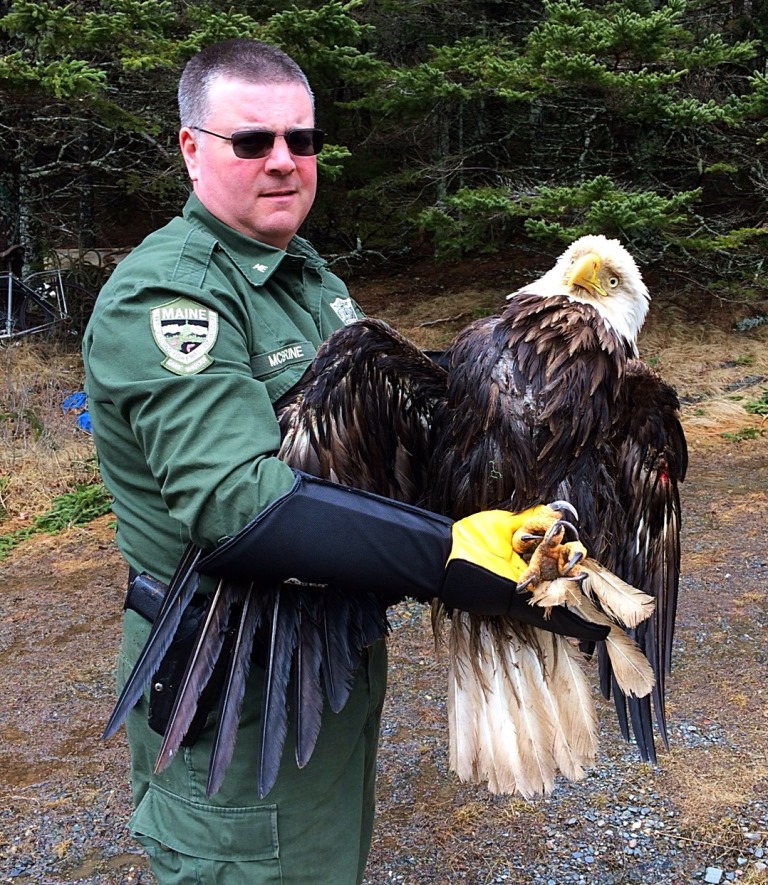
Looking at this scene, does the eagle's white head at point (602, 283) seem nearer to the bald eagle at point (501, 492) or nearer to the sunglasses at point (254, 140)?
the bald eagle at point (501, 492)

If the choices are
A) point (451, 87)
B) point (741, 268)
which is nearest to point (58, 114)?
point (451, 87)

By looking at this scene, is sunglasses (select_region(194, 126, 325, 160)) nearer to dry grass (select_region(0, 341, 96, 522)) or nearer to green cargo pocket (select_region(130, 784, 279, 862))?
green cargo pocket (select_region(130, 784, 279, 862))

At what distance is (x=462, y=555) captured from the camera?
162cm

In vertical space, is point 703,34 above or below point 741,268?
above

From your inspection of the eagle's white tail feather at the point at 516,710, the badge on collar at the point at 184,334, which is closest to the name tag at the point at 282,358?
the badge on collar at the point at 184,334

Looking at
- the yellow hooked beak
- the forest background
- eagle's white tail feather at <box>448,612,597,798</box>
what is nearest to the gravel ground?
eagle's white tail feather at <box>448,612,597,798</box>

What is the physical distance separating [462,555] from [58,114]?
28.7ft

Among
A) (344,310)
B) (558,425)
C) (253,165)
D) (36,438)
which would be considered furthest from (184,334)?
(36,438)

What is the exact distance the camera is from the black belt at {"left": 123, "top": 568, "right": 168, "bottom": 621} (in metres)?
1.78

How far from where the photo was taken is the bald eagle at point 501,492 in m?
1.70

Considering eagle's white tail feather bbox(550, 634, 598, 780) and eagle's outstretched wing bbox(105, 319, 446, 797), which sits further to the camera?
eagle's white tail feather bbox(550, 634, 598, 780)

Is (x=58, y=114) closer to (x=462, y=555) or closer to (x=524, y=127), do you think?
(x=524, y=127)

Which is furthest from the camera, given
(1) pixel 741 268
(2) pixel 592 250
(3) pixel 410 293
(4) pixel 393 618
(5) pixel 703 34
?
(3) pixel 410 293

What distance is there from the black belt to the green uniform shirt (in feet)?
0.08
